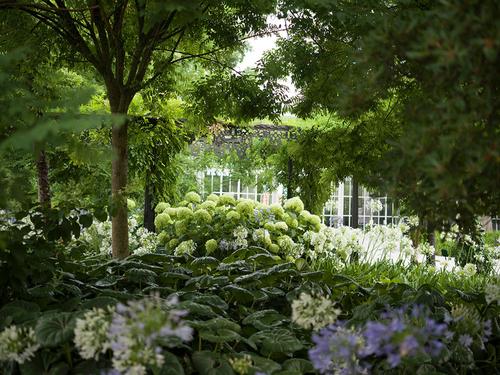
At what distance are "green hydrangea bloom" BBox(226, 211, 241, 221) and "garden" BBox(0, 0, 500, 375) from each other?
0.04 ft

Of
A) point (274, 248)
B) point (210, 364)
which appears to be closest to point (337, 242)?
point (274, 248)

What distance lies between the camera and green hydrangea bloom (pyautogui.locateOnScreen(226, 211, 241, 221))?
17.9ft

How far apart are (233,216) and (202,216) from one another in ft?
0.99

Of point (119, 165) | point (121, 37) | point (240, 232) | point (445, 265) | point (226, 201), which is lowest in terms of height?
point (445, 265)

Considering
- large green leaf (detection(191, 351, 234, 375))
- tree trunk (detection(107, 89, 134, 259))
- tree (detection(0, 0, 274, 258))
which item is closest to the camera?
large green leaf (detection(191, 351, 234, 375))

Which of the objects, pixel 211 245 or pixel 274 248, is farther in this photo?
pixel 274 248

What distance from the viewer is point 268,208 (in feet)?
19.2

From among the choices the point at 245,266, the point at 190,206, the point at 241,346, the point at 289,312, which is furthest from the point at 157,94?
the point at 241,346

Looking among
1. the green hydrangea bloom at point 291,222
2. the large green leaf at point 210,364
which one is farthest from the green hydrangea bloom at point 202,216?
the large green leaf at point 210,364

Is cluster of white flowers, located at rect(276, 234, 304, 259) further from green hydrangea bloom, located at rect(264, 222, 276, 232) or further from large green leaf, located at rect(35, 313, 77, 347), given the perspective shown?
large green leaf, located at rect(35, 313, 77, 347)

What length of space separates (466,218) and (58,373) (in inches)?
53.4

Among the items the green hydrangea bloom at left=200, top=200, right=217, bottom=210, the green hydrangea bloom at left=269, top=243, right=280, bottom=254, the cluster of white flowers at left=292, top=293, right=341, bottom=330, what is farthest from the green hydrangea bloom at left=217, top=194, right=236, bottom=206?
the cluster of white flowers at left=292, top=293, right=341, bottom=330

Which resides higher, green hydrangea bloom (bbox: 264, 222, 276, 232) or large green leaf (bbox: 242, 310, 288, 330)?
green hydrangea bloom (bbox: 264, 222, 276, 232)

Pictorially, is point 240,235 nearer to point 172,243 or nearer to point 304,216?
Answer: point 172,243
